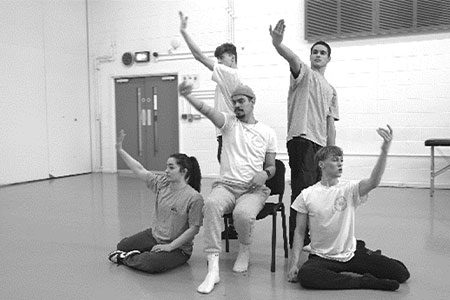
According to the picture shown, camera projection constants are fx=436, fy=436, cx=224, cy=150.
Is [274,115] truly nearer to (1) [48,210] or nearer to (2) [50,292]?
(1) [48,210]

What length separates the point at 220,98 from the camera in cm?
338

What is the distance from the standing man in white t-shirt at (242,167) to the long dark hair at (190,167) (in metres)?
0.15

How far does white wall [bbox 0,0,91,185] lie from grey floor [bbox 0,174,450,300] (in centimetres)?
164

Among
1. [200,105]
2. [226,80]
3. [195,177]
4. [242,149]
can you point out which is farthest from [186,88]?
[226,80]

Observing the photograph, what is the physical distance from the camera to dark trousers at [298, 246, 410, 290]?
7.74 feet

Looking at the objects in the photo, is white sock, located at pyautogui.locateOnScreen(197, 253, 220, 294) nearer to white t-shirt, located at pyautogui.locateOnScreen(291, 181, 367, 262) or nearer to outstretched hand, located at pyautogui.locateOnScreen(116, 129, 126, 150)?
white t-shirt, located at pyautogui.locateOnScreen(291, 181, 367, 262)

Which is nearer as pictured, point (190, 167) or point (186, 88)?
point (186, 88)

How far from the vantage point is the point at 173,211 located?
2754mm

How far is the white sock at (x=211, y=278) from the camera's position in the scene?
2.35 metres

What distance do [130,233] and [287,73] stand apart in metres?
4.22

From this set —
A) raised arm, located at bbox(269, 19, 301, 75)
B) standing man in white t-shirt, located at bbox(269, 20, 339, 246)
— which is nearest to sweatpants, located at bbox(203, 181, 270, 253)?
standing man in white t-shirt, located at bbox(269, 20, 339, 246)

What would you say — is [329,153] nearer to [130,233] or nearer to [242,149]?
[242,149]

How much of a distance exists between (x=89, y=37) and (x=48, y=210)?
477cm

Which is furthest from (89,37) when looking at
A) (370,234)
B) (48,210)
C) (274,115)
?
(370,234)
